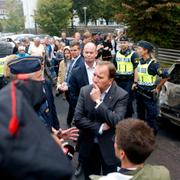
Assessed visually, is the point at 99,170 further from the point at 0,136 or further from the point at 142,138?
the point at 0,136

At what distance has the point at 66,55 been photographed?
25.5ft

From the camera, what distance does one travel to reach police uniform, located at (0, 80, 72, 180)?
35.5 inches

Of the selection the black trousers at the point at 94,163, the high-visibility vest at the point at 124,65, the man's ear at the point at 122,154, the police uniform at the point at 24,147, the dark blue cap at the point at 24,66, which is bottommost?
the black trousers at the point at 94,163

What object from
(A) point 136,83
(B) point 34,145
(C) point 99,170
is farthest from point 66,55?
(B) point 34,145

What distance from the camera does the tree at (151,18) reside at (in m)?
13.5

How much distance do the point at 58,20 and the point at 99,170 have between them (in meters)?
33.9

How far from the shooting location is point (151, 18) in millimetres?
14070

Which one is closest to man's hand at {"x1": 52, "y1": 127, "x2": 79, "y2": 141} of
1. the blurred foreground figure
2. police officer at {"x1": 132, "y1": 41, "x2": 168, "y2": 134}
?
the blurred foreground figure

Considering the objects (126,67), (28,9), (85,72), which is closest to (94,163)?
→ (85,72)

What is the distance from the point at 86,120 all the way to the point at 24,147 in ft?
7.92

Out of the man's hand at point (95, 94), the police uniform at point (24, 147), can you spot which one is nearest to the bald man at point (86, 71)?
the man's hand at point (95, 94)

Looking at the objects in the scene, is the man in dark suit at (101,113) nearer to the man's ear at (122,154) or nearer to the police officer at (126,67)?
the man's ear at (122,154)

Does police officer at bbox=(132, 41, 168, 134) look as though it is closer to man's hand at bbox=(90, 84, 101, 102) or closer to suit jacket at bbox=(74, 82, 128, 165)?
suit jacket at bbox=(74, 82, 128, 165)

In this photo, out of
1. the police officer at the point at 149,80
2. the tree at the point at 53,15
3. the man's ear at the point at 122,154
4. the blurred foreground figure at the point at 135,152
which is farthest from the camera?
the tree at the point at 53,15
